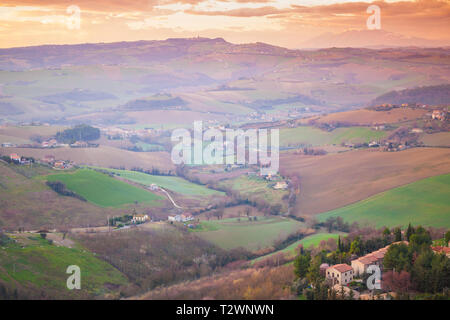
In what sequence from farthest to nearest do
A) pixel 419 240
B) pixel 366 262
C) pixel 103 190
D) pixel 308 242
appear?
pixel 103 190 < pixel 308 242 < pixel 419 240 < pixel 366 262

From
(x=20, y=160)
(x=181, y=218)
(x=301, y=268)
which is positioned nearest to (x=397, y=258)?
(x=301, y=268)

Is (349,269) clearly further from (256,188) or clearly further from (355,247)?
(256,188)

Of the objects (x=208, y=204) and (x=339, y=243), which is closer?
(x=339, y=243)

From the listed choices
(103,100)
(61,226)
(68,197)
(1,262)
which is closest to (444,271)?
(1,262)

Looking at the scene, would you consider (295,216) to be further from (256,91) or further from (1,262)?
(256,91)

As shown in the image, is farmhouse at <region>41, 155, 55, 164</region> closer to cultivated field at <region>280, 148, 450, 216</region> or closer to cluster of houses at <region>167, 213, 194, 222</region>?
cluster of houses at <region>167, 213, 194, 222</region>

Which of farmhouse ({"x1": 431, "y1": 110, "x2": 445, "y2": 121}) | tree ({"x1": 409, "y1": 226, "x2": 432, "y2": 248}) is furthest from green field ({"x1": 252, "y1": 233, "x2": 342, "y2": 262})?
farmhouse ({"x1": 431, "y1": 110, "x2": 445, "y2": 121})
